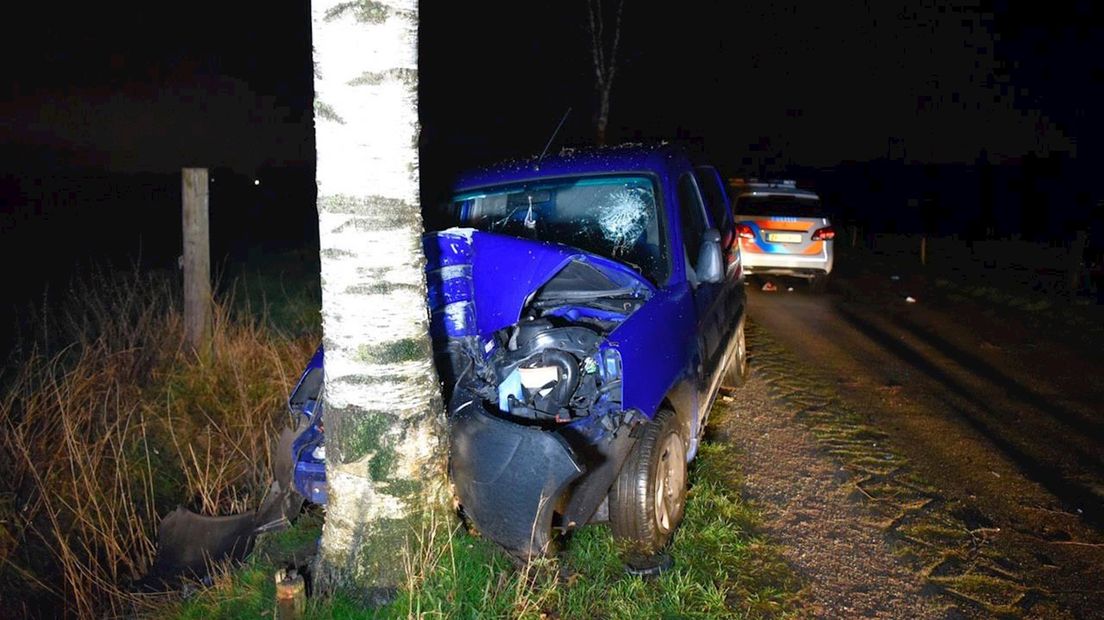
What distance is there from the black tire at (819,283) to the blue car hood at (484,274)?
898 cm

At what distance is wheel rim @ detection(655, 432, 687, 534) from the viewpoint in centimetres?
409

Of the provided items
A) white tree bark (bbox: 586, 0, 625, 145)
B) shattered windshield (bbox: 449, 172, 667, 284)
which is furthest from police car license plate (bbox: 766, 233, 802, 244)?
white tree bark (bbox: 586, 0, 625, 145)

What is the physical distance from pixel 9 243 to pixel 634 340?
36.2ft

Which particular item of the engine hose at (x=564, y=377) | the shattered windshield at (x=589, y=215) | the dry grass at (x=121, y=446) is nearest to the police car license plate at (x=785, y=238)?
the shattered windshield at (x=589, y=215)

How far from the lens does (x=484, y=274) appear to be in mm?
4359

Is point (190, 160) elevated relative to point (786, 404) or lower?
elevated

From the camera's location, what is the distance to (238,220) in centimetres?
1684

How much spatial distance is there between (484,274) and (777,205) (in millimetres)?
8885

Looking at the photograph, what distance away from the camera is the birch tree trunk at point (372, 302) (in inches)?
119

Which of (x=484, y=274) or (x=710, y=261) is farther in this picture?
(x=710, y=261)

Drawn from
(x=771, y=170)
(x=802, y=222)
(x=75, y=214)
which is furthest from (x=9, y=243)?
(x=771, y=170)

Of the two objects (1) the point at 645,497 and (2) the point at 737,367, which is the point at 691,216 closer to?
(2) the point at 737,367

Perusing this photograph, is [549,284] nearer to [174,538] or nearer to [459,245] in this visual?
[459,245]

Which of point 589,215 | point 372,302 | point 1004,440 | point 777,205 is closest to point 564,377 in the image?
point 372,302
